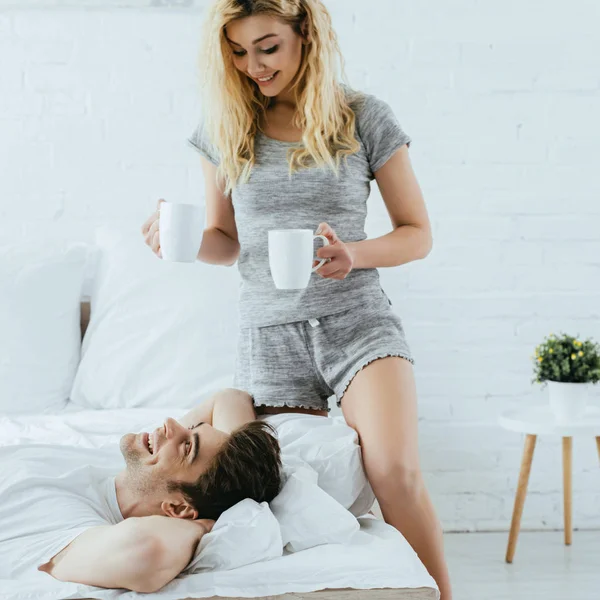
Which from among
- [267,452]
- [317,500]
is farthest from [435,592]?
[267,452]

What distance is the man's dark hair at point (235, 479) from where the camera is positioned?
1286 millimetres

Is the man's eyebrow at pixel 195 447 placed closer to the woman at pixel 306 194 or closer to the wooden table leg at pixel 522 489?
the woman at pixel 306 194

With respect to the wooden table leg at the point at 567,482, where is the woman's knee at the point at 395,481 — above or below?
above

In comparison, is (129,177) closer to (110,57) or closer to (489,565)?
(110,57)

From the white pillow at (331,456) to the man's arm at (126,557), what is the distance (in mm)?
356

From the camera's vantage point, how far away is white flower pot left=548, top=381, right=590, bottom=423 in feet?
7.68

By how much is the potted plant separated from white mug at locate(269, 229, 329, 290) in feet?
4.15

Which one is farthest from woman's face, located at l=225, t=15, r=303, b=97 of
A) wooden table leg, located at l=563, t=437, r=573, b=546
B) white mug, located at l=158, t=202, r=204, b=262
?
wooden table leg, located at l=563, t=437, r=573, b=546

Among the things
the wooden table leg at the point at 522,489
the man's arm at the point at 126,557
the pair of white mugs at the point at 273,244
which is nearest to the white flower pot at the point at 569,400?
the wooden table leg at the point at 522,489

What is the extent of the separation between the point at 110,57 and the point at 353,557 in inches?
74.1

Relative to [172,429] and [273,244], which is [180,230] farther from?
[172,429]

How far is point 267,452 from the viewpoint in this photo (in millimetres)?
1333

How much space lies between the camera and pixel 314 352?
67.3 inches

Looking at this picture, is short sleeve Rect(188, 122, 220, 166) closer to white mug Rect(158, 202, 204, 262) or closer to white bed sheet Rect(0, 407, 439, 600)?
white mug Rect(158, 202, 204, 262)
